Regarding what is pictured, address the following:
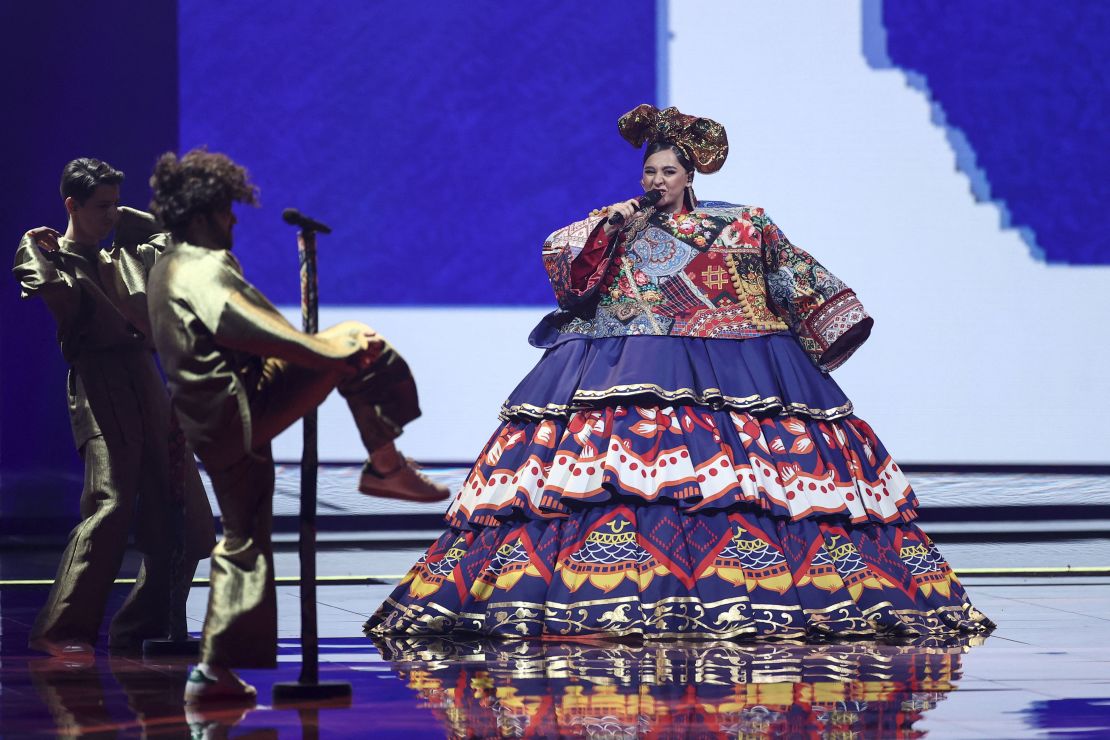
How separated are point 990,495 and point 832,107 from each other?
2969 millimetres

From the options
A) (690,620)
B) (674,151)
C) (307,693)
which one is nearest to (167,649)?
(307,693)

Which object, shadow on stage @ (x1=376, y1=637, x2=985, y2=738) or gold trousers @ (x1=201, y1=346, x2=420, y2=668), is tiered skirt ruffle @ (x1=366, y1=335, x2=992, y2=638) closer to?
shadow on stage @ (x1=376, y1=637, x2=985, y2=738)

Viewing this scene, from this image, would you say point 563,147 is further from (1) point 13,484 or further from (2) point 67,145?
(1) point 13,484

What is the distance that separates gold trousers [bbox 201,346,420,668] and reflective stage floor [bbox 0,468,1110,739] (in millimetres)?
185

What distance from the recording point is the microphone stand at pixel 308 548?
15.1 ft

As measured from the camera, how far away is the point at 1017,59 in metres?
9.96

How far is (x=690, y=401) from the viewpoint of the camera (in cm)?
619

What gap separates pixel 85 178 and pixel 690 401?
2.17 metres

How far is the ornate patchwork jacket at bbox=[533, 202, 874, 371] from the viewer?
6.38 m

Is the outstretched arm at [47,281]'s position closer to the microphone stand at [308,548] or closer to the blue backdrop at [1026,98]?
the microphone stand at [308,548]

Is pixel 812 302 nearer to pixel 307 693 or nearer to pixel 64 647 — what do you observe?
pixel 307 693

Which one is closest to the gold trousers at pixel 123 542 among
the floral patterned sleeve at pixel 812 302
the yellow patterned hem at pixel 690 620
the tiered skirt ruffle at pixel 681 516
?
the tiered skirt ruffle at pixel 681 516

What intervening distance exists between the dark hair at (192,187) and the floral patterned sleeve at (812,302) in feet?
7.85

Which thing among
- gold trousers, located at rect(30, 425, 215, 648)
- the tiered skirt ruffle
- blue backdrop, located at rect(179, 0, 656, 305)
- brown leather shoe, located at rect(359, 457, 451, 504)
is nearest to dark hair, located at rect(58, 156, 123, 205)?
gold trousers, located at rect(30, 425, 215, 648)
